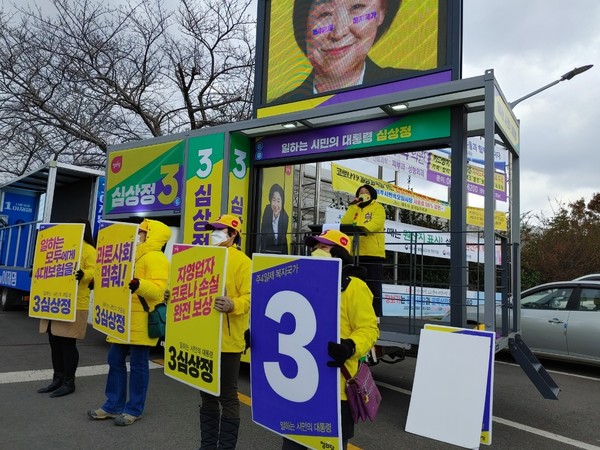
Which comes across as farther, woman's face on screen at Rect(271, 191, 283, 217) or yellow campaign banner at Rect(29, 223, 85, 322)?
woman's face on screen at Rect(271, 191, 283, 217)

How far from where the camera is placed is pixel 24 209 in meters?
13.6

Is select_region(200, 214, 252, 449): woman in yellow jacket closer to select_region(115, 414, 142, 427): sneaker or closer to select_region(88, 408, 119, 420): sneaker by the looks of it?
select_region(115, 414, 142, 427): sneaker

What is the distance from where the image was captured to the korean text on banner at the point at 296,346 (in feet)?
8.71

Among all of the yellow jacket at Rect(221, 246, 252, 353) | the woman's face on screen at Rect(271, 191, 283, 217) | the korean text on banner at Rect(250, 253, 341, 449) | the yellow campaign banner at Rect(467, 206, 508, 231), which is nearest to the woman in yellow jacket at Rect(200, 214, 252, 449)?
the yellow jacket at Rect(221, 246, 252, 353)

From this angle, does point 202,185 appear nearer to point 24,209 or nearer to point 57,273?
point 57,273

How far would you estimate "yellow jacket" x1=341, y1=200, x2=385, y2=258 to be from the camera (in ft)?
19.8

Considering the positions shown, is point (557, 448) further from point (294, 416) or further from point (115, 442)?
point (115, 442)

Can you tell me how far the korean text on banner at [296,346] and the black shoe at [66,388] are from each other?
10.1 feet

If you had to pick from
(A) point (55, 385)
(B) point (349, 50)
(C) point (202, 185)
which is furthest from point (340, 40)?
(A) point (55, 385)

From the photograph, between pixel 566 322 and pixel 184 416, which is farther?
pixel 566 322

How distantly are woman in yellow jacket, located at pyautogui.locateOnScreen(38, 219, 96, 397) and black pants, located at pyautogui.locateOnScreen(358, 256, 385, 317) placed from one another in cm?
318

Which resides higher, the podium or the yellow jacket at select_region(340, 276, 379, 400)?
the podium

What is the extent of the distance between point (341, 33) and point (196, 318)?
17.1 ft

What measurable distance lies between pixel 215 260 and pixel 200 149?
430 cm
